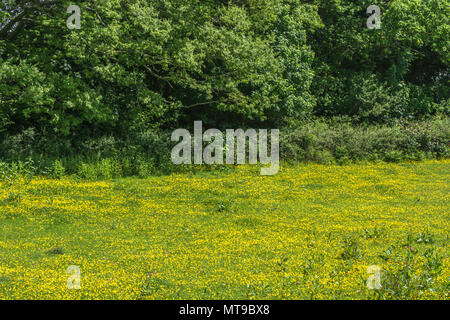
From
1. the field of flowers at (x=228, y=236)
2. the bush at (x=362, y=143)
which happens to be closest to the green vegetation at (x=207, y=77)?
the bush at (x=362, y=143)

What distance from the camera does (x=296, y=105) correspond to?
79.6 ft

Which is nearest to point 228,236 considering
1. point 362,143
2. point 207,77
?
point 207,77

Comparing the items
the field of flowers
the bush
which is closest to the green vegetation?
the bush

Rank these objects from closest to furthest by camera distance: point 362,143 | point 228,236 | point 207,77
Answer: point 228,236
point 207,77
point 362,143

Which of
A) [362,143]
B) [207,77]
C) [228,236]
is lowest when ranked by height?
[228,236]

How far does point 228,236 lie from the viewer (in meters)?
11.4

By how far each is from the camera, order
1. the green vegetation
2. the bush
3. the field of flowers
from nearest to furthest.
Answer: the field of flowers → the green vegetation → the bush

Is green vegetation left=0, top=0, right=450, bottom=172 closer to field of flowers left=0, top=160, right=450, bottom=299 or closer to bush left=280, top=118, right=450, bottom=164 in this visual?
bush left=280, top=118, right=450, bottom=164

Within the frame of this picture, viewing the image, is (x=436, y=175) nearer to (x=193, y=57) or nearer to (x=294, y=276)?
(x=193, y=57)

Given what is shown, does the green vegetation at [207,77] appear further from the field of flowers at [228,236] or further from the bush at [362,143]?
the field of flowers at [228,236]

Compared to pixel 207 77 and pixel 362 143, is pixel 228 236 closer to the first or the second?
pixel 207 77

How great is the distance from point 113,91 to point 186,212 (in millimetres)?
9364

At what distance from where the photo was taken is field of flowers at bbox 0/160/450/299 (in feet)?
25.9
